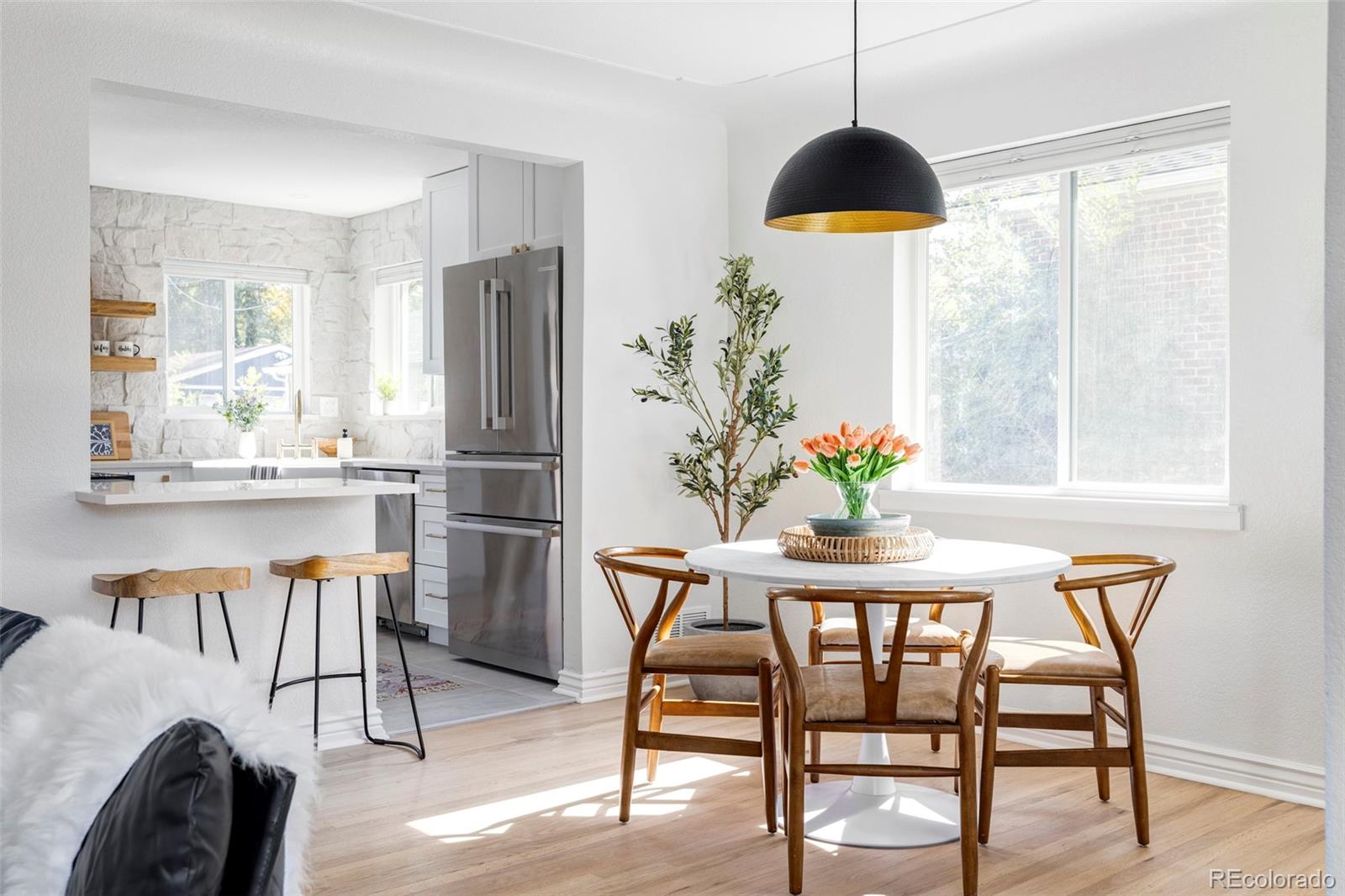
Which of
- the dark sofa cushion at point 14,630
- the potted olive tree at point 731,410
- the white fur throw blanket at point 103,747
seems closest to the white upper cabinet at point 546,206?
the potted olive tree at point 731,410

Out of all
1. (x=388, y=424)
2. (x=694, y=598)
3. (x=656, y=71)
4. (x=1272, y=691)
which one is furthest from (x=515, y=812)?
(x=388, y=424)

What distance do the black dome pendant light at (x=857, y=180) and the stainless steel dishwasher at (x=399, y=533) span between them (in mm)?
3668

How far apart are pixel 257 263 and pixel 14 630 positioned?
567 cm

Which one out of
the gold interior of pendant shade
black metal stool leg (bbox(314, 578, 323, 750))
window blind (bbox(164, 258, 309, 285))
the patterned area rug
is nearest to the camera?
the gold interior of pendant shade

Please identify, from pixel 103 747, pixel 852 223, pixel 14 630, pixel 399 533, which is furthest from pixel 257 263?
pixel 103 747

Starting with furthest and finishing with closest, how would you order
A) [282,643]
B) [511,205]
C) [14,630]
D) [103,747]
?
[511,205] < [282,643] < [14,630] < [103,747]

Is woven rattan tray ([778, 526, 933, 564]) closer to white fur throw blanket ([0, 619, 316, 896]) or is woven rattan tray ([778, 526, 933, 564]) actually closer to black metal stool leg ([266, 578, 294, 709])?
black metal stool leg ([266, 578, 294, 709])

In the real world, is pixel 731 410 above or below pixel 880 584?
above

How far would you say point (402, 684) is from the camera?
5.05 meters

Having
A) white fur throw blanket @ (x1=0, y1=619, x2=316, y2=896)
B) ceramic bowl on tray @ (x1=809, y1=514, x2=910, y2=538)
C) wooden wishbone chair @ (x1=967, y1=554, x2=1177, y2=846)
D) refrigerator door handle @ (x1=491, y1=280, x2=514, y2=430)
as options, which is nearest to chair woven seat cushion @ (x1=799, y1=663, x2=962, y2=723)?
wooden wishbone chair @ (x1=967, y1=554, x2=1177, y2=846)

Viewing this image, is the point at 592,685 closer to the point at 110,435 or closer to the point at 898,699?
the point at 898,699

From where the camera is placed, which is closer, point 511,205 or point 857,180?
point 857,180

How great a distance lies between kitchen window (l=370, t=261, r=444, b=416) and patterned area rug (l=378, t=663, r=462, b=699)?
222 cm

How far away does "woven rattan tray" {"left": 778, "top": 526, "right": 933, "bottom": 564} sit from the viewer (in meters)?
3.10
